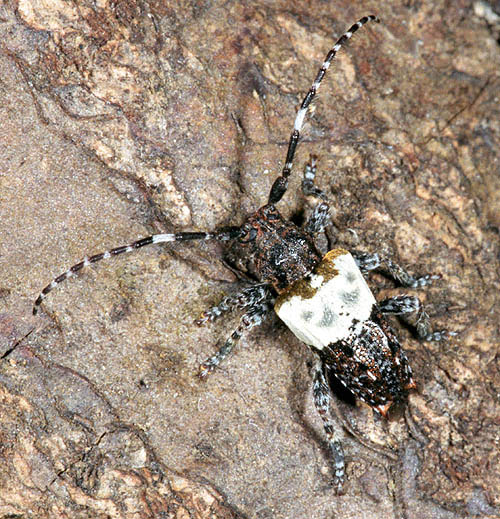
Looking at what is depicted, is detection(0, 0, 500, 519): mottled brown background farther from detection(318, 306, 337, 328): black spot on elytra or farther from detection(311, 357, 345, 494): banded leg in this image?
detection(318, 306, 337, 328): black spot on elytra

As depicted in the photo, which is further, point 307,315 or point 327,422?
point 307,315

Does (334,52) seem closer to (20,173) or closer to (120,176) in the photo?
(120,176)

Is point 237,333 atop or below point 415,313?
below

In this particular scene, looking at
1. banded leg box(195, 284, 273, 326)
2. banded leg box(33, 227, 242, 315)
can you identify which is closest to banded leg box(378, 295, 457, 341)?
banded leg box(195, 284, 273, 326)

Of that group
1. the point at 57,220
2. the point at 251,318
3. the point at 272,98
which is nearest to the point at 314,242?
the point at 251,318

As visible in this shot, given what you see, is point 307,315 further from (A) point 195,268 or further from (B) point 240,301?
(A) point 195,268

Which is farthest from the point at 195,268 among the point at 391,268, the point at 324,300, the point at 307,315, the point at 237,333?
the point at 391,268

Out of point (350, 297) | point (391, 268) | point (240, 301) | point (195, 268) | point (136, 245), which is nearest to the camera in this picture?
point (136, 245)
